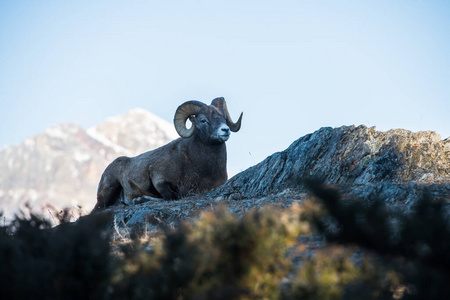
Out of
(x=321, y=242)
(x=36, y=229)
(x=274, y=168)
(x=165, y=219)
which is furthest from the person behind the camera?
(x=274, y=168)

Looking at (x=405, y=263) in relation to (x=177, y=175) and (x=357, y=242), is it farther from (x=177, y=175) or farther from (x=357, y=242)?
(x=177, y=175)

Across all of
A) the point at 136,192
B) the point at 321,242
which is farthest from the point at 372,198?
the point at 136,192

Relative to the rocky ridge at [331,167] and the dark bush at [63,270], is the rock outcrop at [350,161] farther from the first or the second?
the dark bush at [63,270]

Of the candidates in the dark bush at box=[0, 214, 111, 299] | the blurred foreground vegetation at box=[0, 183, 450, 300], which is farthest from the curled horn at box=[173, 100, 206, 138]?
the blurred foreground vegetation at box=[0, 183, 450, 300]

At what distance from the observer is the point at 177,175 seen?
43.5 feet

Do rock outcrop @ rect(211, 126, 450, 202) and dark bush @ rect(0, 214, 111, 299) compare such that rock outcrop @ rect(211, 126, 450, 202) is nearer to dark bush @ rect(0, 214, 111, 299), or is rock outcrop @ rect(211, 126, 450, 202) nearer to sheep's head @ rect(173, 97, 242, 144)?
sheep's head @ rect(173, 97, 242, 144)

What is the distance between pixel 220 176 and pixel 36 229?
25.5 ft

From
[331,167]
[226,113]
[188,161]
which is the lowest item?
[331,167]

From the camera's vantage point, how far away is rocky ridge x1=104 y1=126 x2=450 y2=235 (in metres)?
9.16

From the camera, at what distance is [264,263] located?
4230 millimetres

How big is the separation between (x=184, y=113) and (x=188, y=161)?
50.1 inches

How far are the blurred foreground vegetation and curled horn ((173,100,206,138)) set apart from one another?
9155 mm

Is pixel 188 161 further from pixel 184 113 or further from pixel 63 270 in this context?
pixel 63 270

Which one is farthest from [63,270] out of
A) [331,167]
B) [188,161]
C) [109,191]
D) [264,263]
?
[109,191]
